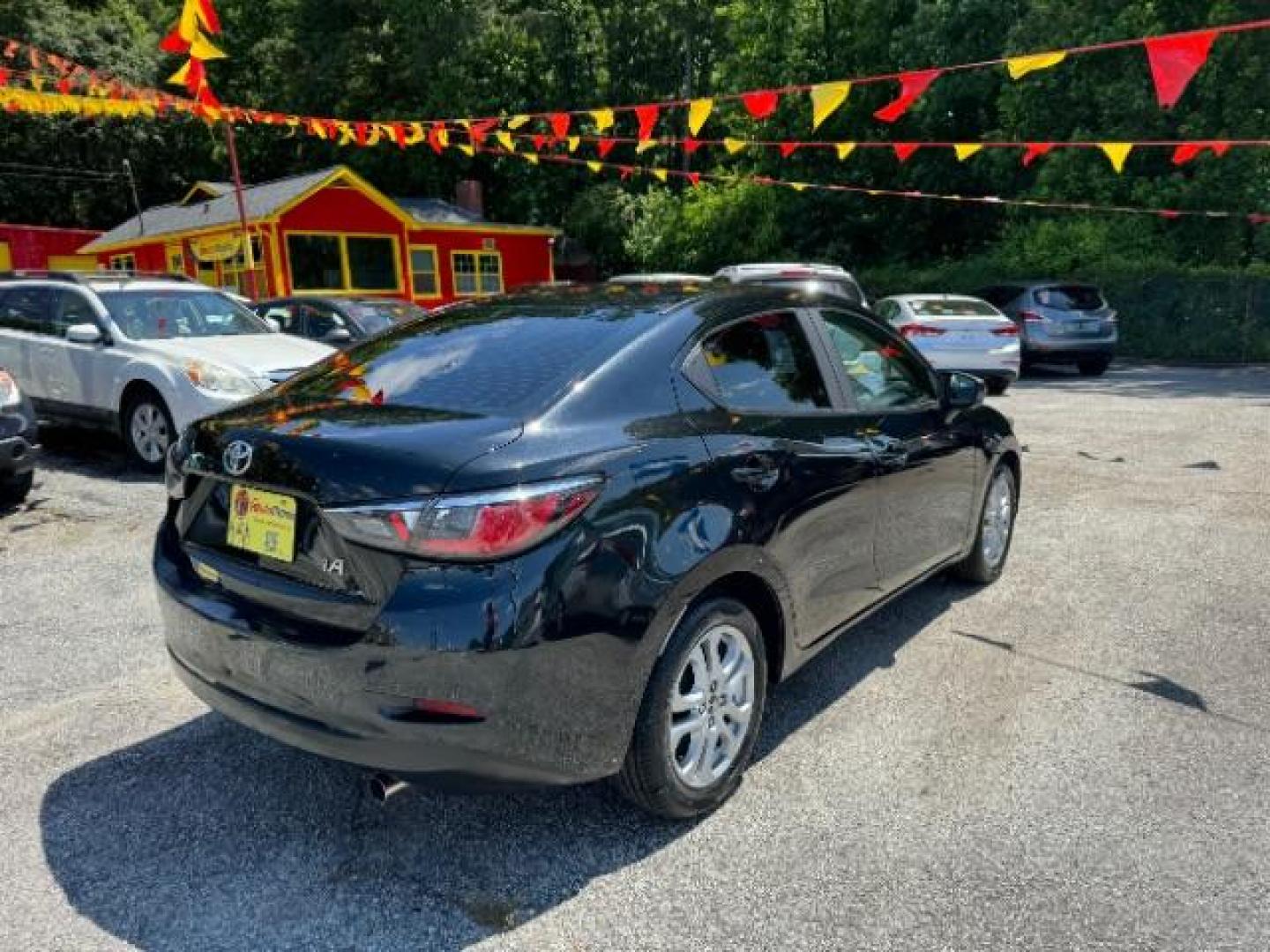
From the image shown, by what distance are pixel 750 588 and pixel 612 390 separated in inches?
31.8

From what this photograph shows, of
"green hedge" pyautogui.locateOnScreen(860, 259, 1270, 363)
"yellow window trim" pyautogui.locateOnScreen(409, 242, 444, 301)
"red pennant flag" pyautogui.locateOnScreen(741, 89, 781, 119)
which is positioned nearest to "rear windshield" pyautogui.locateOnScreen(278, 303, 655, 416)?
"red pennant flag" pyautogui.locateOnScreen(741, 89, 781, 119)

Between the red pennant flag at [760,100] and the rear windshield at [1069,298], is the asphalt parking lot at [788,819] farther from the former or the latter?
the rear windshield at [1069,298]

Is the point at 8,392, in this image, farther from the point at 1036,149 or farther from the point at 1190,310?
the point at 1190,310

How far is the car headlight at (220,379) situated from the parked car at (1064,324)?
12.4m

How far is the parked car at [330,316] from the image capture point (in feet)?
34.7

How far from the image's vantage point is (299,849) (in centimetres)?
273

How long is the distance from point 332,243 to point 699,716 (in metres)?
25.5

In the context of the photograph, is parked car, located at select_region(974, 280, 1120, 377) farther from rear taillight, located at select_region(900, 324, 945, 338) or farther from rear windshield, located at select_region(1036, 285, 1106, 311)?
rear taillight, located at select_region(900, 324, 945, 338)

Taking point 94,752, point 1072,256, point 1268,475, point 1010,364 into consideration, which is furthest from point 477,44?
point 94,752

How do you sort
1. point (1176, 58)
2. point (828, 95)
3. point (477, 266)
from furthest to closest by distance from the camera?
point (477, 266), point (828, 95), point (1176, 58)

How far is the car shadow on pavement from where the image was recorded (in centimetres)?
242

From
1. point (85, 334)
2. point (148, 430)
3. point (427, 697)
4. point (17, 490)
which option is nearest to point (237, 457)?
point (427, 697)

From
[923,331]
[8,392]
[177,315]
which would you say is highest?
[177,315]

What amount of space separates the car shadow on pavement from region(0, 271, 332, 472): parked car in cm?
464
